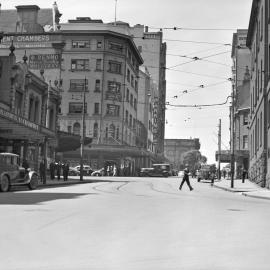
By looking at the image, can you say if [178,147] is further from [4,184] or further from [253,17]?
[4,184]

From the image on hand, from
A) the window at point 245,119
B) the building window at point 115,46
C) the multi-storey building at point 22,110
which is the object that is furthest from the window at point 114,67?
the multi-storey building at point 22,110

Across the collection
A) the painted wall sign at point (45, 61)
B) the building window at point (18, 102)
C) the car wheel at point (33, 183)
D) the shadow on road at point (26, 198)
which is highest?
the painted wall sign at point (45, 61)

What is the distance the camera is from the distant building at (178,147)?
16638 cm

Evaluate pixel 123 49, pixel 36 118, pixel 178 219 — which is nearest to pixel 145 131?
pixel 123 49

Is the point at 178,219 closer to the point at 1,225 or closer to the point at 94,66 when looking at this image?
the point at 1,225

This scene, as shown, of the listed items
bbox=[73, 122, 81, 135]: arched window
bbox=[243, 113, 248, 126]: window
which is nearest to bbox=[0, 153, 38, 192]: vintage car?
bbox=[73, 122, 81, 135]: arched window

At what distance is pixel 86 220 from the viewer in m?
11.3

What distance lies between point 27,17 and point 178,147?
107 m

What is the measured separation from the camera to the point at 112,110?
256ft

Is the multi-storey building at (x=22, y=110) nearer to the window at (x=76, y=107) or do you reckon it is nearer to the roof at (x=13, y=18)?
the roof at (x=13, y=18)

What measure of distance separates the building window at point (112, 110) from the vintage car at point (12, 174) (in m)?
51.9

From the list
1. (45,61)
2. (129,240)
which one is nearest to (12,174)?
(45,61)

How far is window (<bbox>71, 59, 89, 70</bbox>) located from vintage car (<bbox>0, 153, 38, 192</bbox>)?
2128 inches

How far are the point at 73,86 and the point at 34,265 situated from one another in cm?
7258
